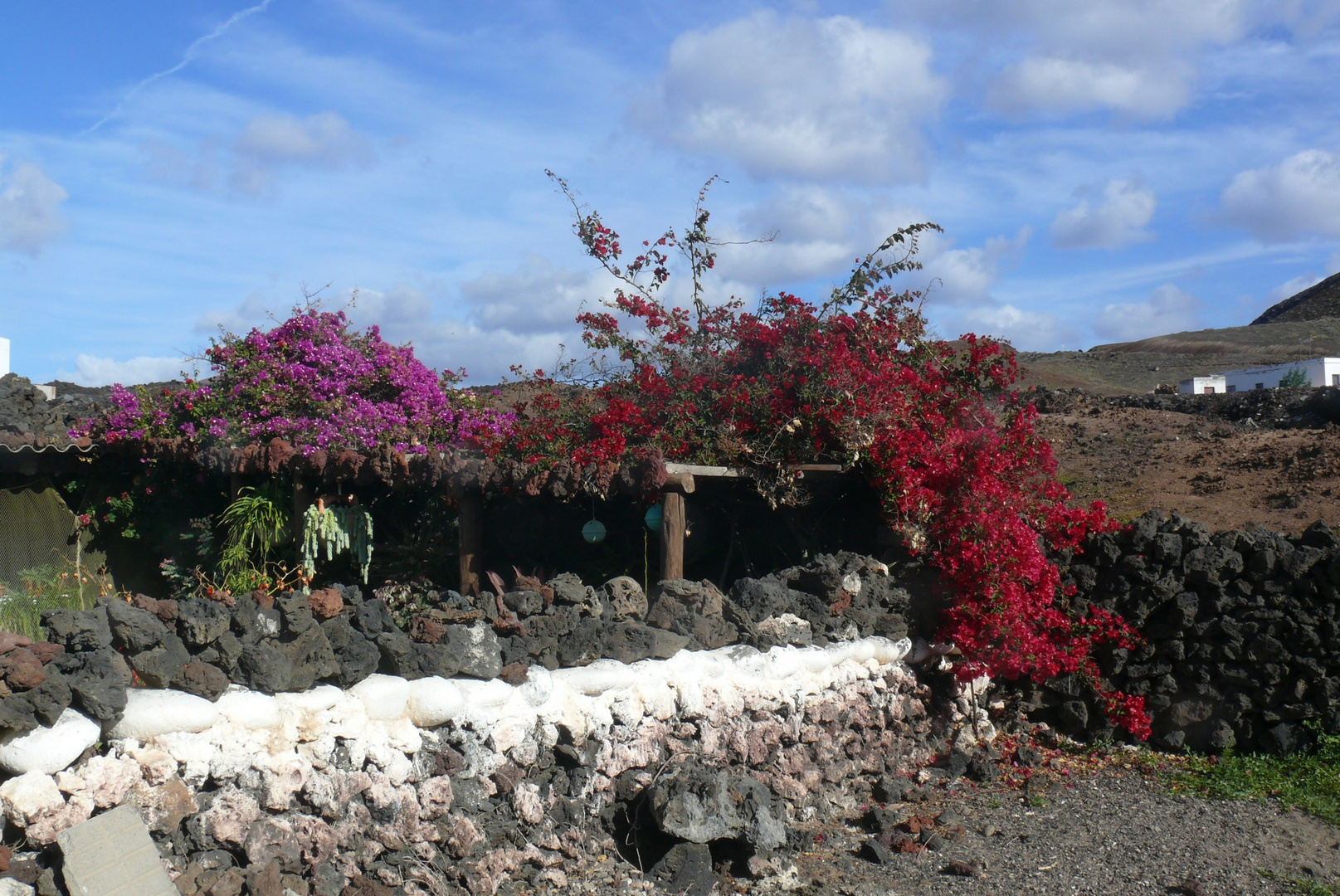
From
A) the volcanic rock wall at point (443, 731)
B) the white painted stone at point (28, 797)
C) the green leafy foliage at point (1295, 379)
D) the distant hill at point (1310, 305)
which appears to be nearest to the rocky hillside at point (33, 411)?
the volcanic rock wall at point (443, 731)

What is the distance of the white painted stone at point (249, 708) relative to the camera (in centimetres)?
363

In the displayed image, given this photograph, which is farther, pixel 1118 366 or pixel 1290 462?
pixel 1118 366

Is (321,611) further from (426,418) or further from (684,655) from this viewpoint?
(426,418)

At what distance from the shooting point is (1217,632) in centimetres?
677

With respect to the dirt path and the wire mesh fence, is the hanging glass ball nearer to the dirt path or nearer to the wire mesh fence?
the dirt path

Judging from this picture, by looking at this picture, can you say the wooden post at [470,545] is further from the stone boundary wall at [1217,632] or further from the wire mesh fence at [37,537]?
the stone boundary wall at [1217,632]

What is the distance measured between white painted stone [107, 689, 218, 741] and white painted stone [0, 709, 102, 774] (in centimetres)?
12

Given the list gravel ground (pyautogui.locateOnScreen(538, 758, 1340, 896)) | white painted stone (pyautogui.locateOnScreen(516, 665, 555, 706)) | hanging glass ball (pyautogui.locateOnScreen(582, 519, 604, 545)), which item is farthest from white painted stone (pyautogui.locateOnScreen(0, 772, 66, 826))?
hanging glass ball (pyautogui.locateOnScreen(582, 519, 604, 545))

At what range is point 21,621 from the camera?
5398 millimetres

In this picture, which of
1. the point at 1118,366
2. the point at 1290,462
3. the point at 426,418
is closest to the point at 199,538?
the point at 426,418

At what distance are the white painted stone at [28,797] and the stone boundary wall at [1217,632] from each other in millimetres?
Answer: 6047

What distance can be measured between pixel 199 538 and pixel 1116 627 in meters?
7.20

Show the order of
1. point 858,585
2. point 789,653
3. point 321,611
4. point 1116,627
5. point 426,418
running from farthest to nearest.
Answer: point 426,418, point 1116,627, point 858,585, point 789,653, point 321,611

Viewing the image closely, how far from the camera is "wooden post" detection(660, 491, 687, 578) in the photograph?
6488mm
